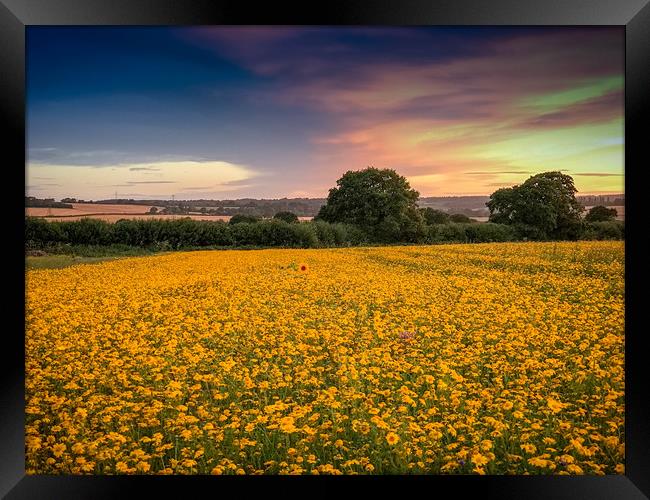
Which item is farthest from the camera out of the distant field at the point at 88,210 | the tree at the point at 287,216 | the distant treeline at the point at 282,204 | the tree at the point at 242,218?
the tree at the point at 287,216

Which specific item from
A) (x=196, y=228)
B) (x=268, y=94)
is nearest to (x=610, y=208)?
(x=268, y=94)

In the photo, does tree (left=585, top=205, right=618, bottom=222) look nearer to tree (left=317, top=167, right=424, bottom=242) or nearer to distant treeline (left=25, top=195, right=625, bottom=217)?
distant treeline (left=25, top=195, right=625, bottom=217)

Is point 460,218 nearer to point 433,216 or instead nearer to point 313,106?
point 433,216

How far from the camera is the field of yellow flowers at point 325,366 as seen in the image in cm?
382

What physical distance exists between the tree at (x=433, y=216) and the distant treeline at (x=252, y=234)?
0.09 m

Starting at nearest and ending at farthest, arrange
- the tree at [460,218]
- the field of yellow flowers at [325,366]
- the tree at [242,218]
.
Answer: the field of yellow flowers at [325,366] < the tree at [242,218] < the tree at [460,218]

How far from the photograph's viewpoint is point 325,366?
465cm

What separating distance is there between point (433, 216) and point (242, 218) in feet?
7.01

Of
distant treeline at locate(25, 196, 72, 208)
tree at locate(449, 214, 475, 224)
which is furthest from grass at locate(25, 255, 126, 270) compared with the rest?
tree at locate(449, 214, 475, 224)

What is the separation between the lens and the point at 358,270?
7.39 meters

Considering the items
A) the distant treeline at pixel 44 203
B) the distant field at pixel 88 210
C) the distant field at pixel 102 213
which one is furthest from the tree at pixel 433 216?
the distant treeline at pixel 44 203
